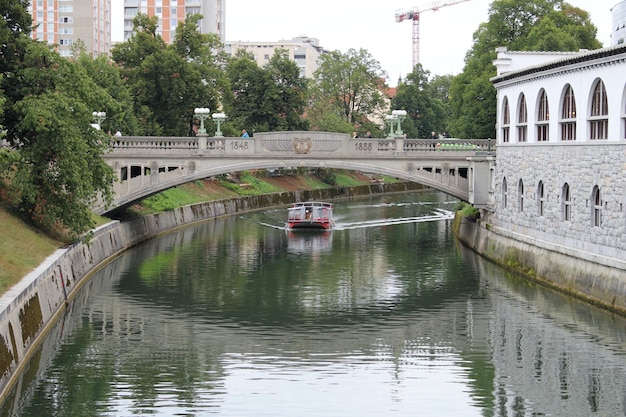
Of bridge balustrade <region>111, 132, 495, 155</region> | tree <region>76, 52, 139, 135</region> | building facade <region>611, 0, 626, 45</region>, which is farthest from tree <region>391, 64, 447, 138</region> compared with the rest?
bridge balustrade <region>111, 132, 495, 155</region>

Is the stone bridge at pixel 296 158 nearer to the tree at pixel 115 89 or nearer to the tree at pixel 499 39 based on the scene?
the tree at pixel 115 89

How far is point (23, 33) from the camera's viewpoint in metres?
43.3

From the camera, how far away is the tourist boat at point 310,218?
67.6 metres

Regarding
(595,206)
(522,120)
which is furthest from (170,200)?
(595,206)

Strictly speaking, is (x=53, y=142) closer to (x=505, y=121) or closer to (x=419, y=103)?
(x=505, y=121)

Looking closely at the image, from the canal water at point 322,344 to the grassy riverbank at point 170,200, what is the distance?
226 cm

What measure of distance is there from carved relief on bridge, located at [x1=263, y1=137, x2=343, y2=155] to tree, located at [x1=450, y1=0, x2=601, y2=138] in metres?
18.4

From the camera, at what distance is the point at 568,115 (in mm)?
40938

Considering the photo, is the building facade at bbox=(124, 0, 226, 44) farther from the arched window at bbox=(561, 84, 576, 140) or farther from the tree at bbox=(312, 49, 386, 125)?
the arched window at bbox=(561, 84, 576, 140)

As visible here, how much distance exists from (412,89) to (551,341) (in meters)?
101

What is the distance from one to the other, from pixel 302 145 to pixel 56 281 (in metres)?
19.4

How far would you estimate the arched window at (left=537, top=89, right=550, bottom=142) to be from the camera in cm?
4369

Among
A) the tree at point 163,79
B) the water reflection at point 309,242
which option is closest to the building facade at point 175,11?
the tree at point 163,79

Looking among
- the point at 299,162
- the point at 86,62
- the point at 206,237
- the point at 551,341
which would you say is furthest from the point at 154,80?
the point at 551,341
